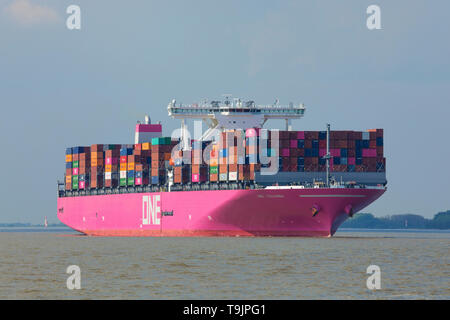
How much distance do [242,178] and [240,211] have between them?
105 inches

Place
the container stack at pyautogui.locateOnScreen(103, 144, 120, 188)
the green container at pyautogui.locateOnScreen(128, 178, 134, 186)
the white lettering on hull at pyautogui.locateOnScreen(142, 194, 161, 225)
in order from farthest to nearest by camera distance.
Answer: the container stack at pyautogui.locateOnScreen(103, 144, 120, 188) < the green container at pyautogui.locateOnScreen(128, 178, 134, 186) < the white lettering on hull at pyautogui.locateOnScreen(142, 194, 161, 225)

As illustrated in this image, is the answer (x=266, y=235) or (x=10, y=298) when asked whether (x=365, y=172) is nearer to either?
(x=266, y=235)

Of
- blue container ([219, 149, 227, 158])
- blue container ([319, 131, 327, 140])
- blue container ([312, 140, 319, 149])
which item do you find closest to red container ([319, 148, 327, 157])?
blue container ([312, 140, 319, 149])

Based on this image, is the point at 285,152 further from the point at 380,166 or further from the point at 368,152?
the point at 380,166

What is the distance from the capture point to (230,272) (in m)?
45.2

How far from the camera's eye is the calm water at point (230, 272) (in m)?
37.0

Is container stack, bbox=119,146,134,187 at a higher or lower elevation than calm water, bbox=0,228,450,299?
higher

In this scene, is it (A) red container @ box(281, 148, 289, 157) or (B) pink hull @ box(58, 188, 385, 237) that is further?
(A) red container @ box(281, 148, 289, 157)

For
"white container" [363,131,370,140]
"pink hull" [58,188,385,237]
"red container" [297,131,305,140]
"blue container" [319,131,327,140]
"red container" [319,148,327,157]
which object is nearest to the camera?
"pink hull" [58,188,385,237]

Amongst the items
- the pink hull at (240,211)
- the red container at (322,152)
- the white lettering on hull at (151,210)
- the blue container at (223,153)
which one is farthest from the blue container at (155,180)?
the red container at (322,152)

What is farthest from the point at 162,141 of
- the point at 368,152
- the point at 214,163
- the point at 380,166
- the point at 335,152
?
the point at 380,166

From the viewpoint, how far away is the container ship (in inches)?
2963

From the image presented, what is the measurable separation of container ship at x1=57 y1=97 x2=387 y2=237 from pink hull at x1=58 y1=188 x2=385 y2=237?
0.08 metres

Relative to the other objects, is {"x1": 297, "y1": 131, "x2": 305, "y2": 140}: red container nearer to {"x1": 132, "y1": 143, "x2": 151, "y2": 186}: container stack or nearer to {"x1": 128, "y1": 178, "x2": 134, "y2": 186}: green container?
{"x1": 132, "y1": 143, "x2": 151, "y2": 186}: container stack
